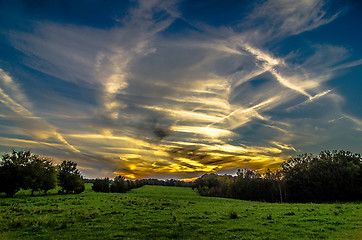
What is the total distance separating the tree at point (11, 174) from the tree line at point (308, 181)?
3736 inches

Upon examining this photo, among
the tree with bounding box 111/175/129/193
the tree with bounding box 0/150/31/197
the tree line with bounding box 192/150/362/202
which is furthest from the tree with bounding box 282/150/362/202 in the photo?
the tree with bounding box 0/150/31/197

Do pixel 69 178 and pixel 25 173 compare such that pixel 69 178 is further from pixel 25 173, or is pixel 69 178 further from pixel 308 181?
pixel 308 181

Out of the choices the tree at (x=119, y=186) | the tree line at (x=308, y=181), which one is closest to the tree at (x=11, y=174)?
the tree at (x=119, y=186)

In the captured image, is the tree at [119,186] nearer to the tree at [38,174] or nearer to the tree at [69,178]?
the tree at [69,178]

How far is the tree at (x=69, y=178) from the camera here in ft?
289

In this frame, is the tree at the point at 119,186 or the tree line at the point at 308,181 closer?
the tree line at the point at 308,181

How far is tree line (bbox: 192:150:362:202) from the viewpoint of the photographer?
7425 centimetres

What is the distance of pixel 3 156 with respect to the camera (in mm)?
61250

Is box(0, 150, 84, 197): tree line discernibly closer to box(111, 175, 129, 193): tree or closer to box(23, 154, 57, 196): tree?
box(23, 154, 57, 196): tree

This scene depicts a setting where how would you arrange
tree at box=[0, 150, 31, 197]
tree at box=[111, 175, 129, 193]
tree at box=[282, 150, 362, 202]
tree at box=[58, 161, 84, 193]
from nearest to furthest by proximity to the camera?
tree at box=[0, 150, 31, 197] < tree at box=[282, 150, 362, 202] < tree at box=[58, 161, 84, 193] < tree at box=[111, 175, 129, 193]

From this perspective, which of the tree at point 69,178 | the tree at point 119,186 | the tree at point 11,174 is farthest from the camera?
the tree at point 119,186

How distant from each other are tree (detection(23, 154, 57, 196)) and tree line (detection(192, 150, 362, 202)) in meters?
87.8

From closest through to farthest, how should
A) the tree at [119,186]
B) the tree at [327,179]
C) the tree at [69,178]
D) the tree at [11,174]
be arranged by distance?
1. the tree at [11,174]
2. the tree at [327,179]
3. the tree at [69,178]
4. the tree at [119,186]

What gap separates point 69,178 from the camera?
89.5m
